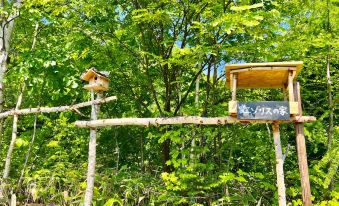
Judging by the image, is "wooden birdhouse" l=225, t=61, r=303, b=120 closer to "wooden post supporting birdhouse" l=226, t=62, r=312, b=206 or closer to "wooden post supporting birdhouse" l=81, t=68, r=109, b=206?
"wooden post supporting birdhouse" l=226, t=62, r=312, b=206

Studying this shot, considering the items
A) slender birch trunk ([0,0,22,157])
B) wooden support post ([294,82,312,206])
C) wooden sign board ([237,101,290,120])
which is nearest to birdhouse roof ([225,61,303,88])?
wooden support post ([294,82,312,206])

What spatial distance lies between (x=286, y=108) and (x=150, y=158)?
5.58m

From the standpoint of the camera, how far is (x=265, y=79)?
515 cm

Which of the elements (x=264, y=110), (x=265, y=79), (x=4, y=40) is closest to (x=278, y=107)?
(x=264, y=110)

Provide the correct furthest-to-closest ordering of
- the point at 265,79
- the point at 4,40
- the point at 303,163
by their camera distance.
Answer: the point at 4,40
the point at 265,79
the point at 303,163

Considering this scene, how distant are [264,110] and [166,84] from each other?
10.5 feet

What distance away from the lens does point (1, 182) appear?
6.98 meters

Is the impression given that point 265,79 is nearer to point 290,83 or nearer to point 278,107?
point 290,83

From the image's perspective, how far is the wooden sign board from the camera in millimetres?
4491

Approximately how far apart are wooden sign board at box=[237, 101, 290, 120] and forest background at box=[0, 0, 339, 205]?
1.05 m

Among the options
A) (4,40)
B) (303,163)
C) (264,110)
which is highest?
(4,40)

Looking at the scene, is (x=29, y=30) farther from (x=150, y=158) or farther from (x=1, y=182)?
(x=150, y=158)

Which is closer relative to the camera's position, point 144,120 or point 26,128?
point 144,120

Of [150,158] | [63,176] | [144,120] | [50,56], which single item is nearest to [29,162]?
[63,176]
